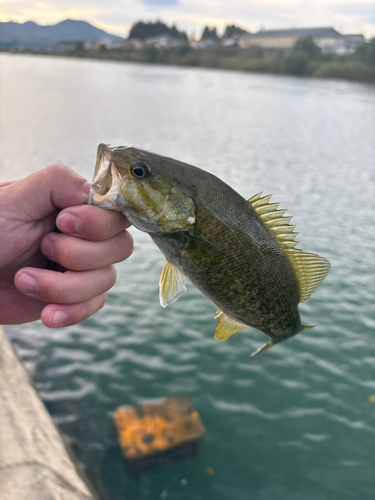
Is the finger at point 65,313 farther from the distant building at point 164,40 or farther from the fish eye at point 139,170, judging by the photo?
the distant building at point 164,40

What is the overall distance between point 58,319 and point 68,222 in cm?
55

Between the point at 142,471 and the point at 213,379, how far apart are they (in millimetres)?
2256

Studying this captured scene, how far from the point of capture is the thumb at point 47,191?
7.70 feet

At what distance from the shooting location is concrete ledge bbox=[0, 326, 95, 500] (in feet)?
12.0

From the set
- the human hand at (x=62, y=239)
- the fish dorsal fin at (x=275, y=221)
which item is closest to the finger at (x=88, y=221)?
the human hand at (x=62, y=239)

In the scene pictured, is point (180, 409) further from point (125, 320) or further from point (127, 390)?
point (125, 320)

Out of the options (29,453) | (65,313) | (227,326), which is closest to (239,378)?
(29,453)

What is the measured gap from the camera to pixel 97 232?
90.2 inches

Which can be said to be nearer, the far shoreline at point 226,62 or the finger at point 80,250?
the finger at point 80,250

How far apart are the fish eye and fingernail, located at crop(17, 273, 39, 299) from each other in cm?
81

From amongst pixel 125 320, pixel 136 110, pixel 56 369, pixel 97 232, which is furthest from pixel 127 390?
pixel 136 110

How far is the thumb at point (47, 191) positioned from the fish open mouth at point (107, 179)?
337 mm

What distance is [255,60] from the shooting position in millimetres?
94812

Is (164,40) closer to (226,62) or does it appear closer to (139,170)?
(226,62)
